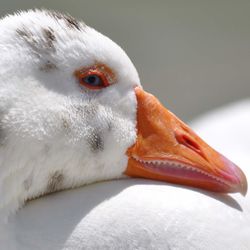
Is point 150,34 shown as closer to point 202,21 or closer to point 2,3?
point 202,21

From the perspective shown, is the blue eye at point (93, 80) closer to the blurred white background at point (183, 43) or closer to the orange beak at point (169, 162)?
the orange beak at point (169, 162)

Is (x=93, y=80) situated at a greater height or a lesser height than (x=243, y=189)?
greater

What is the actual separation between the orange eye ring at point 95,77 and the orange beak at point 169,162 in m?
0.08

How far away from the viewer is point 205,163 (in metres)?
1.36

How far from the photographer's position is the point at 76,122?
1.23 meters

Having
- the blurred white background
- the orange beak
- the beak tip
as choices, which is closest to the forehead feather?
the orange beak

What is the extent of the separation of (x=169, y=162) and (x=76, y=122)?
0.69 ft

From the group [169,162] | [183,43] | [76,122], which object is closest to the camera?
[76,122]

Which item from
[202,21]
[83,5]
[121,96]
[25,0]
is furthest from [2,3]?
[121,96]

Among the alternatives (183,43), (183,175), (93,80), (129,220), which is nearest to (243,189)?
(183,175)

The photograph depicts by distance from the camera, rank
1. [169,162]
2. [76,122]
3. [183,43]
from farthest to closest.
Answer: [183,43] < [169,162] < [76,122]

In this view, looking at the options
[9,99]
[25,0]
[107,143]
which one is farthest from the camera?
[25,0]

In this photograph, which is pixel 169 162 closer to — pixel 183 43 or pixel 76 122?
pixel 76 122

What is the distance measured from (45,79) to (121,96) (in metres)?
0.16
